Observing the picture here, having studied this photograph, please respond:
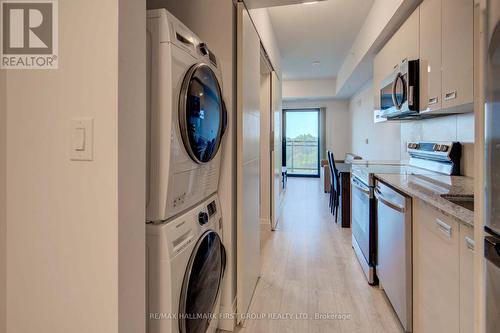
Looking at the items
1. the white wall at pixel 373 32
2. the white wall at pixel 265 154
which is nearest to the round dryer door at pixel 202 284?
the white wall at pixel 265 154

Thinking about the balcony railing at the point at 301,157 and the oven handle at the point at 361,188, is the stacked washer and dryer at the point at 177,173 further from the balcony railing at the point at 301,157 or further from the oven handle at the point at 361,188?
the balcony railing at the point at 301,157

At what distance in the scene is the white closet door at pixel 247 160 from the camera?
172cm

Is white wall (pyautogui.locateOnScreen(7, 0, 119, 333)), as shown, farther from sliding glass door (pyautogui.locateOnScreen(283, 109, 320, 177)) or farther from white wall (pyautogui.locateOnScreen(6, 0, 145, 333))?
sliding glass door (pyautogui.locateOnScreen(283, 109, 320, 177))

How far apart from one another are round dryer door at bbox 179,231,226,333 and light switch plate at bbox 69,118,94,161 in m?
0.66

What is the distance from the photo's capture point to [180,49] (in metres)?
1.14

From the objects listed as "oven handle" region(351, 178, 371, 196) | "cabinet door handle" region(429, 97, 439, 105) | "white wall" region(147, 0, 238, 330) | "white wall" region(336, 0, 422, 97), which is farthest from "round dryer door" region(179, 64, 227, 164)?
"white wall" region(336, 0, 422, 97)

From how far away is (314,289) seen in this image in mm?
2236

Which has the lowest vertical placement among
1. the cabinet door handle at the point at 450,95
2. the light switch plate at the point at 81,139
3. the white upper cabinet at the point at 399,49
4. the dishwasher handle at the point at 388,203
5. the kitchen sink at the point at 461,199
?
the dishwasher handle at the point at 388,203

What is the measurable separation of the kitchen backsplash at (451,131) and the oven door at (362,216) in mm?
678

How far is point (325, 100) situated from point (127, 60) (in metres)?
8.39

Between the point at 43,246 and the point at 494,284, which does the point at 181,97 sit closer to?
the point at 43,246

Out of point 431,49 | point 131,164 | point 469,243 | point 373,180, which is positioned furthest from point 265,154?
point 131,164

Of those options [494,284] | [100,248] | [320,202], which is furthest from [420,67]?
[320,202]

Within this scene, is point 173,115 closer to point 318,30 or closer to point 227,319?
point 227,319
